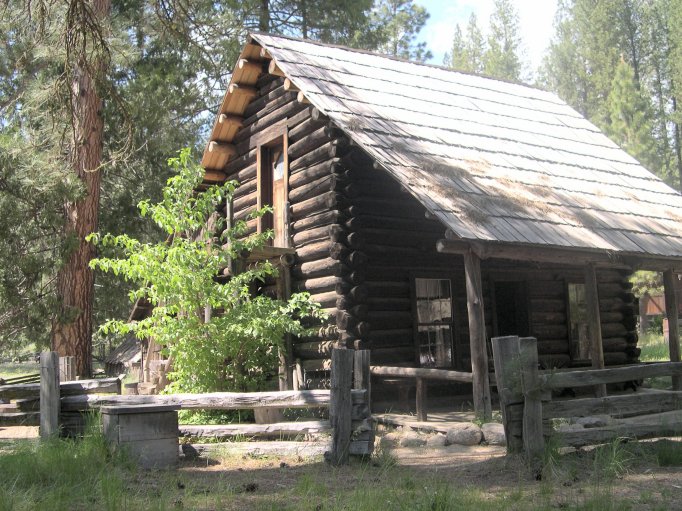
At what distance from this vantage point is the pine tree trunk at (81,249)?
16.1 m

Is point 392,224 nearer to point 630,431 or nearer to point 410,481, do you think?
point 630,431

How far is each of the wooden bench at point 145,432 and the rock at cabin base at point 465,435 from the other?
11.3 feet

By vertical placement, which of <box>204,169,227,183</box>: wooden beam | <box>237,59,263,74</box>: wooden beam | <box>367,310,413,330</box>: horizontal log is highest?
<box>237,59,263,74</box>: wooden beam

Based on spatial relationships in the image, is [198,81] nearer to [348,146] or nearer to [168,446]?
[348,146]

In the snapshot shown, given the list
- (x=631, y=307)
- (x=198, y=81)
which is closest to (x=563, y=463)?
(x=631, y=307)

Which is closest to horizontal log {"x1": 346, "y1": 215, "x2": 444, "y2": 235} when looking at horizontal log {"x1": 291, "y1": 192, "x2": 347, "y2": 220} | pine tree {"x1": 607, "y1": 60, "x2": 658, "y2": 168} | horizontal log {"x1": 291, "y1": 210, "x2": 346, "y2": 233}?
horizontal log {"x1": 291, "y1": 210, "x2": 346, "y2": 233}

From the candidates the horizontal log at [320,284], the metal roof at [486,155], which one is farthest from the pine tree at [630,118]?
the horizontal log at [320,284]

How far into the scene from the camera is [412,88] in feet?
50.9

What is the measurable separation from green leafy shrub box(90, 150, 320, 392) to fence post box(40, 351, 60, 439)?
2086 millimetres

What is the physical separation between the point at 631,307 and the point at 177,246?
36.3ft

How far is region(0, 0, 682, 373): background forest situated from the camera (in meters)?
8.99

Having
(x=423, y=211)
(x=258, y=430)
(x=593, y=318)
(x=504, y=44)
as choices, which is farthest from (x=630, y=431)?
(x=504, y=44)

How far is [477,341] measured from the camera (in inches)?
395

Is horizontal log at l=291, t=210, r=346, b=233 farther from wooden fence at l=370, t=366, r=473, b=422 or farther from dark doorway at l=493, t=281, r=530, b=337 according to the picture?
dark doorway at l=493, t=281, r=530, b=337
